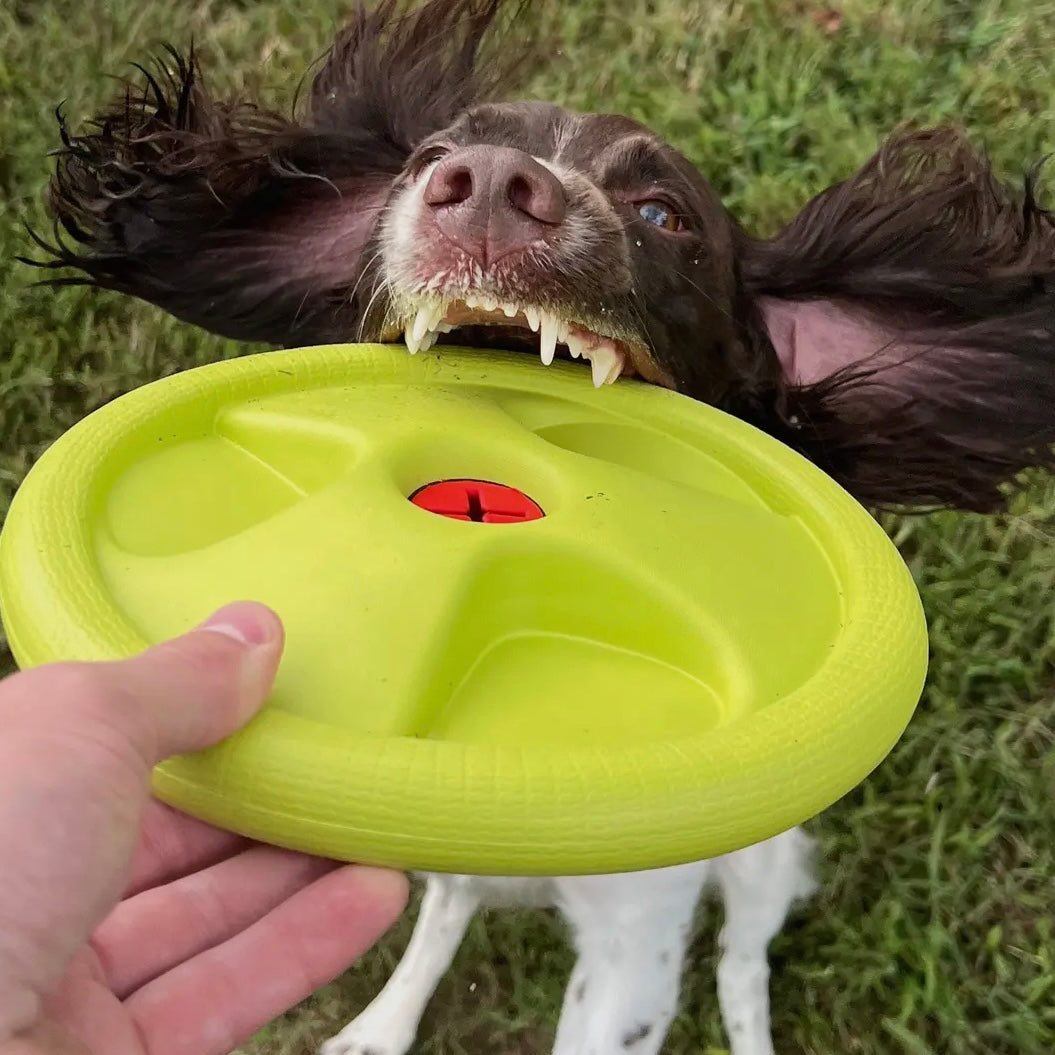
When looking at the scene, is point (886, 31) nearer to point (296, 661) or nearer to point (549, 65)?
point (549, 65)

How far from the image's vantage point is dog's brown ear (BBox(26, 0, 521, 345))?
7.84 ft

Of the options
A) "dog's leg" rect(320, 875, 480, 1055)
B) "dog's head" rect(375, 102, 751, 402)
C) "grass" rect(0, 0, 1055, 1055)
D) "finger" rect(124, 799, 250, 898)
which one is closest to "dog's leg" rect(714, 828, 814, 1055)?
"grass" rect(0, 0, 1055, 1055)

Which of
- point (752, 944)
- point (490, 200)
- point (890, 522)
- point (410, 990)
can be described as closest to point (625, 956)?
point (752, 944)

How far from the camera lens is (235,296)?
2525 mm

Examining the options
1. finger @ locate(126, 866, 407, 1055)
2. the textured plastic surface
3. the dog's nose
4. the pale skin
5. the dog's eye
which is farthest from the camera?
the dog's eye

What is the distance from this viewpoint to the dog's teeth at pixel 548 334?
5.89 feet

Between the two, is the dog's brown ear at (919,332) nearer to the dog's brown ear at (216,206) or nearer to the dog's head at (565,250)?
the dog's head at (565,250)

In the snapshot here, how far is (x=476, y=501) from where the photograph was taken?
1753mm

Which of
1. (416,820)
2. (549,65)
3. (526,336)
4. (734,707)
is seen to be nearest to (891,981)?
(734,707)

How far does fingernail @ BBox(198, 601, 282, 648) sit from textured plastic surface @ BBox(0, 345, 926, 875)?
73 mm

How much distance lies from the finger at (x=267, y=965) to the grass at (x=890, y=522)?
3.95 ft

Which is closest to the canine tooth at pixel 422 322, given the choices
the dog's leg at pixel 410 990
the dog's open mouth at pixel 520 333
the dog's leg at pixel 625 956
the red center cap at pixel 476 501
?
the dog's open mouth at pixel 520 333

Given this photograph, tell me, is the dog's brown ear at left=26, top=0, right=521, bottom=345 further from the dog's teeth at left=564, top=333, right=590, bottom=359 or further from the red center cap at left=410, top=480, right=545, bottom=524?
the red center cap at left=410, top=480, right=545, bottom=524

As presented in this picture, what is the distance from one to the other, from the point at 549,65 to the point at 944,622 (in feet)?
6.31
